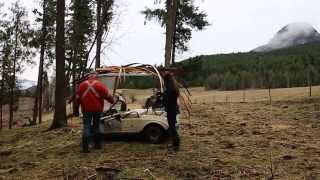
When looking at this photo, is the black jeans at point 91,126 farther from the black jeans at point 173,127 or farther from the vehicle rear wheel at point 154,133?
the black jeans at point 173,127

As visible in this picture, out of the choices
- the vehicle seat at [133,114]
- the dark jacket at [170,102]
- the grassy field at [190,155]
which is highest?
the dark jacket at [170,102]

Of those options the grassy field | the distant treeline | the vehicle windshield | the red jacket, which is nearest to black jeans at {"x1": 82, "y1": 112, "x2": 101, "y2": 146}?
the red jacket

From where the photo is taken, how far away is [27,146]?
654 inches

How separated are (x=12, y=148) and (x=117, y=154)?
398 centimetres

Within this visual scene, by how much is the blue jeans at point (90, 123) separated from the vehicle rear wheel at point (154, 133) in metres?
1.40

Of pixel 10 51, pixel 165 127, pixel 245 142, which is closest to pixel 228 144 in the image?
pixel 245 142

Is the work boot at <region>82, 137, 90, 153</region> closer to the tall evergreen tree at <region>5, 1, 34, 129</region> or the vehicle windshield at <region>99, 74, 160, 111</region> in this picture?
the vehicle windshield at <region>99, 74, 160, 111</region>

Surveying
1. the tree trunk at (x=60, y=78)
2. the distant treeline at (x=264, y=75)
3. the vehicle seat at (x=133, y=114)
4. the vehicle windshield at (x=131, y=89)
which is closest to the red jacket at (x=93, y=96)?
the vehicle seat at (x=133, y=114)

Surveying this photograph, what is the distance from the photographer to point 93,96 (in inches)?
570

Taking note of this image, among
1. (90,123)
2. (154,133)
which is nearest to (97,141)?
(90,123)

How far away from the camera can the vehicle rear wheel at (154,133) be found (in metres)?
15.4

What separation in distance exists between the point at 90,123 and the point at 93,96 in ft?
2.07

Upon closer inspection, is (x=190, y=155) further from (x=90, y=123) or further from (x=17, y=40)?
(x=17, y=40)

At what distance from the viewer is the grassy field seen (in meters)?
12.3
